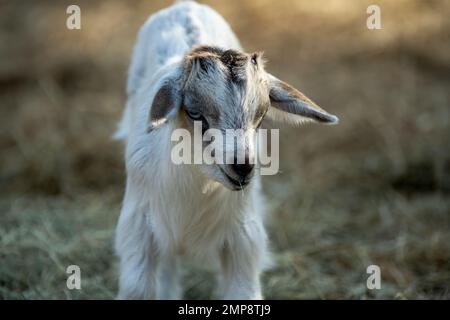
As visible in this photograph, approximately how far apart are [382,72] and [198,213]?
5.98 metres

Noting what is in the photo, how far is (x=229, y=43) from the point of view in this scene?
6.12 m

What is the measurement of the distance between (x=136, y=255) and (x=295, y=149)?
4341 millimetres

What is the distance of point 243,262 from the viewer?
5.22 m

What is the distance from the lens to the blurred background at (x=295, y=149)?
21.7ft

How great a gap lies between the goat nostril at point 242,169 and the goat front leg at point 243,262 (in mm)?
1009

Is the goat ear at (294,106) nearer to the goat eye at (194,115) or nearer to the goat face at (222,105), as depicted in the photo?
the goat face at (222,105)

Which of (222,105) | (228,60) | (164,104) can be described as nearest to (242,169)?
(222,105)

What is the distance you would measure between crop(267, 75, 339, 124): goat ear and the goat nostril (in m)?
0.71

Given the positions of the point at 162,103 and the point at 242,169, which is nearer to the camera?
the point at 242,169

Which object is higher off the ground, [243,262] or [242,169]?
[242,169]

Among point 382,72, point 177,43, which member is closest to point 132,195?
point 177,43

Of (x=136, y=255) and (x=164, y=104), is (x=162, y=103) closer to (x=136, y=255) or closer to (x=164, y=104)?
(x=164, y=104)

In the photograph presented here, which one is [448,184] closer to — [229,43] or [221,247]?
[229,43]

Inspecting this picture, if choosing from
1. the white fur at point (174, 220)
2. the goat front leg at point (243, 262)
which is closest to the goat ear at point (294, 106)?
the white fur at point (174, 220)
